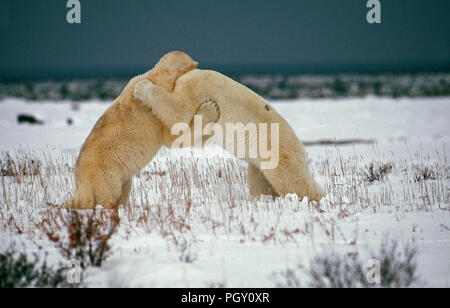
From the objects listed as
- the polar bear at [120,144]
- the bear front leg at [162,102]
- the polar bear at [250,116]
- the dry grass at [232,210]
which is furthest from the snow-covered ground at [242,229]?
the bear front leg at [162,102]

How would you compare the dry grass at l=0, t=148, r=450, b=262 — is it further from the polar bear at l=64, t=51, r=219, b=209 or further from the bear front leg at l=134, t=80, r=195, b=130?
the bear front leg at l=134, t=80, r=195, b=130

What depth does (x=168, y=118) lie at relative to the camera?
6.09m

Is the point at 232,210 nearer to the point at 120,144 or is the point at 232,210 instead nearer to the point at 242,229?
the point at 242,229

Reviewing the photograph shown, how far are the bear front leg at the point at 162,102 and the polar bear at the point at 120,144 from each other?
13cm

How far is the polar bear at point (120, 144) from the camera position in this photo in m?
5.89

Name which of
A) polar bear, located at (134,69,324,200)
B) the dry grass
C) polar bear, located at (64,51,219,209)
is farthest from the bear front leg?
the dry grass

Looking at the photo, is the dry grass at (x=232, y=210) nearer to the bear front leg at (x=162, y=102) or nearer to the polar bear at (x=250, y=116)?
the polar bear at (x=250, y=116)

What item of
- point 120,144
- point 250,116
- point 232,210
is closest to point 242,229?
point 232,210

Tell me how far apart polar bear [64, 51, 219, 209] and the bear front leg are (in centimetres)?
13

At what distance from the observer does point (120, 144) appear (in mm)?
6016

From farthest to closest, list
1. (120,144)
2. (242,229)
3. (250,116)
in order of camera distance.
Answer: (250,116)
(120,144)
(242,229)

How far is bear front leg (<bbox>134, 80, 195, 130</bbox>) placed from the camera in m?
6.00

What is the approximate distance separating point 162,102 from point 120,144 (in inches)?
29.6

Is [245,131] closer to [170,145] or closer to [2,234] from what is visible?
[170,145]
